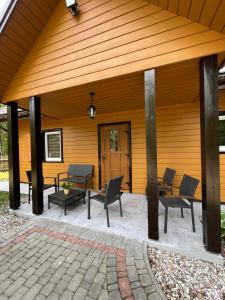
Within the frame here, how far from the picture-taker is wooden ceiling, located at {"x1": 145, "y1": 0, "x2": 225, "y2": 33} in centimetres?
153

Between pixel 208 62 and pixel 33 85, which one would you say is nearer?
pixel 208 62

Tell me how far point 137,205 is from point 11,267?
2425 mm

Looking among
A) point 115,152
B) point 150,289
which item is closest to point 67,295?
point 150,289

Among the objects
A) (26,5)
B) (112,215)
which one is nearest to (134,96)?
(26,5)

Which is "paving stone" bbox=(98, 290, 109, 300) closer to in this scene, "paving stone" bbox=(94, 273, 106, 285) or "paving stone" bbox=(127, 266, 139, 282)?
"paving stone" bbox=(94, 273, 106, 285)

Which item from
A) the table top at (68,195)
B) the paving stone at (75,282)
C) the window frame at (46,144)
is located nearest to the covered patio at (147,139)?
the window frame at (46,144)

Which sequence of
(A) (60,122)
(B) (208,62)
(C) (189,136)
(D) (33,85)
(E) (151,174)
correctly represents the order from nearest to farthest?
(B) (208,62) < (E) (151,174) < (D) (33,85) < (C) (189,136) < (A) (60,122)

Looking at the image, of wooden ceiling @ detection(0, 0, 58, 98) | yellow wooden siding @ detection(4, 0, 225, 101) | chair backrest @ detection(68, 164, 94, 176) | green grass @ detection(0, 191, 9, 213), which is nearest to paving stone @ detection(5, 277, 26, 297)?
green grass @ detection(0, 191, 9, 213)

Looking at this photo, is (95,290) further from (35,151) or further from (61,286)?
(35,151)

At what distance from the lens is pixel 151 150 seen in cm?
210

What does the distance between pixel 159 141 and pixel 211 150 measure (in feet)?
7.36

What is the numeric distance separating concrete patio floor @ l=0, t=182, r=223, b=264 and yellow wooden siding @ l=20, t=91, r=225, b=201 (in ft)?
2.88

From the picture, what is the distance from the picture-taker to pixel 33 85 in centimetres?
287

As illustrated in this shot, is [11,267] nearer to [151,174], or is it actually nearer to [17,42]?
[151,174]
